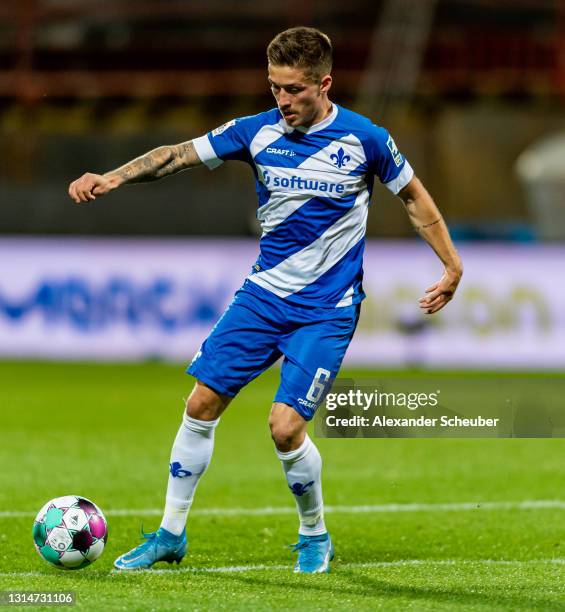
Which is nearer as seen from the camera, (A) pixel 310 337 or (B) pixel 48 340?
(A) pixel 310 337

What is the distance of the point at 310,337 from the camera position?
543 cm

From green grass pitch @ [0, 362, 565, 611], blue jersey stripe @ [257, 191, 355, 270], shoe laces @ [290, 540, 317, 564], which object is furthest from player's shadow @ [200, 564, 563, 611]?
blue jersey stripe @ [257, 191, 355, 270]

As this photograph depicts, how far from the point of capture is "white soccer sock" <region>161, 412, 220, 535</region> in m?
5.48

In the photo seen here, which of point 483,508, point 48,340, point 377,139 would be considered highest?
point 377,139

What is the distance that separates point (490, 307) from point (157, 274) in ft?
13.5

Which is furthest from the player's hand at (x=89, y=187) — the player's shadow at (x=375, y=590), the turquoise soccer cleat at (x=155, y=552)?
the player's shadow at (x=375, y=590)

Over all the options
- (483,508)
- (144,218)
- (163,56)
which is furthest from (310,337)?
(163,56)

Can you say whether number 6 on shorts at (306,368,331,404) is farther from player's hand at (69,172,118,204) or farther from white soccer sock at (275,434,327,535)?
player's hand at (69,172,118,204)

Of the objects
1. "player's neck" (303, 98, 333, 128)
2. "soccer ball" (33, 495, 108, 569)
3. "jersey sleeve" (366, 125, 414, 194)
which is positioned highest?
"player's neck" (303, 98, 333, 128)

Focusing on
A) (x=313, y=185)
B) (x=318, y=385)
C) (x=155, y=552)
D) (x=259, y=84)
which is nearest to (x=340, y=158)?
(x=313, y=185)

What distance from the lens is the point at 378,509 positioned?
726 cm

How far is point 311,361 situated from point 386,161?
89 cm

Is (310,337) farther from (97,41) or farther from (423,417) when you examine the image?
(97,41)

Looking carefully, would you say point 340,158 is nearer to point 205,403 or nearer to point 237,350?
point 237,350
